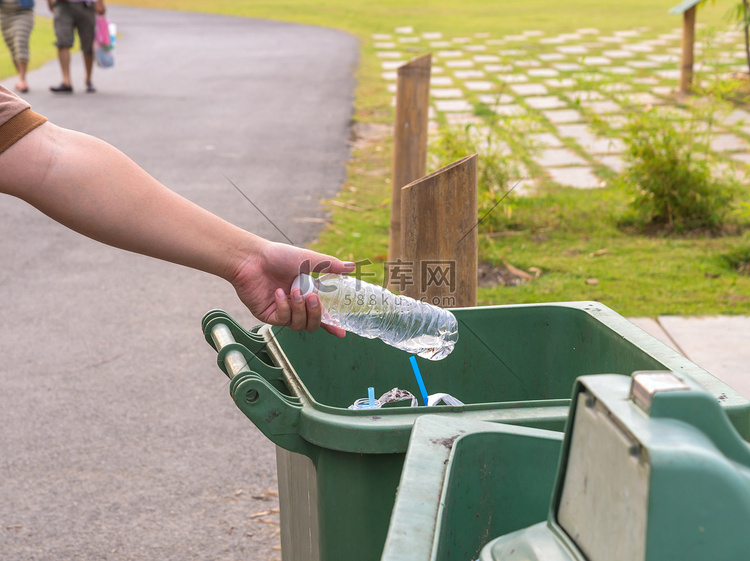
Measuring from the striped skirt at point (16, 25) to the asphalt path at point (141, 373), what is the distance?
4.89 ft

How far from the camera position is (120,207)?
5.61 ft

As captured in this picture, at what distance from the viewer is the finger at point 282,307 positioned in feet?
6.49

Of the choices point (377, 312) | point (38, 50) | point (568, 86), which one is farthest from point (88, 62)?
point (377, 312)

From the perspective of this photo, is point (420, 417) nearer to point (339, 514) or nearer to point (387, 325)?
point (339, 514)

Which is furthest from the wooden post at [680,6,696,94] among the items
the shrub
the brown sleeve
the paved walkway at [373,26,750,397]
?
the brown sleeve

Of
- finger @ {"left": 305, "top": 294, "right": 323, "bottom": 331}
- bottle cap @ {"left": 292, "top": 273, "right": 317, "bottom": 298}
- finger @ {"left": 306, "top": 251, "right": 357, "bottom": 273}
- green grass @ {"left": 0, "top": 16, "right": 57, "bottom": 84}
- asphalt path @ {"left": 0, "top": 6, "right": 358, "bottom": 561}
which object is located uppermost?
finger @ {"left": 306, "top": 251, "right": 357, "bottom": 273}

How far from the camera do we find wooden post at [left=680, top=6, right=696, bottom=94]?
993 centimetres

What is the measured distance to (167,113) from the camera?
10734 mm

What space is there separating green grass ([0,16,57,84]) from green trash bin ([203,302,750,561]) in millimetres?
10517

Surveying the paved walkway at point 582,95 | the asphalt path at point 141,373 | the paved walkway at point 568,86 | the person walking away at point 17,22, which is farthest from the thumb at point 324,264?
the person walking away at point 17,22

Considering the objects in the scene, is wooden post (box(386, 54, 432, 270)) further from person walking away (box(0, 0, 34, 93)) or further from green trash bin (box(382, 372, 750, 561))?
person walking away (box(0, 0, 34, 93))

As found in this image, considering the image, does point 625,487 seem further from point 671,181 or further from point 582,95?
point 582,95

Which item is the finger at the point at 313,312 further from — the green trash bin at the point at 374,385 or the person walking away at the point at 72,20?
the person walking away at the point at 72,20

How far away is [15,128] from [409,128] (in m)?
2.32
